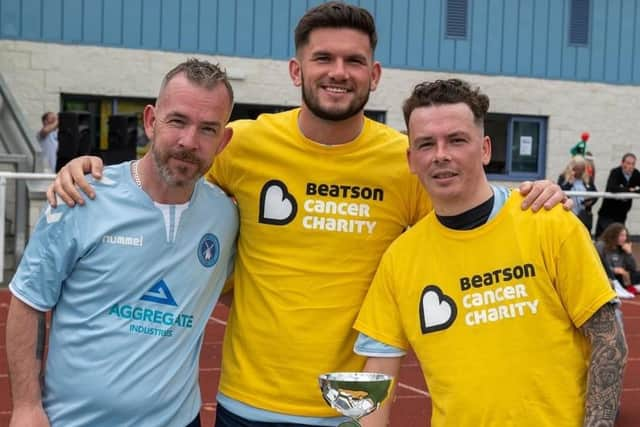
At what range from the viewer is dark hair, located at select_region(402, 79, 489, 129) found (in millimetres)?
3203

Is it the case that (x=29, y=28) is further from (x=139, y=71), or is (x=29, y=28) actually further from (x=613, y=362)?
(x=613, y=362)

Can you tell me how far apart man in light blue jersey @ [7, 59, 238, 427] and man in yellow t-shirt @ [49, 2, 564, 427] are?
376 mm

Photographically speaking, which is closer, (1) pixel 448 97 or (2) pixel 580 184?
(1) pixel 448 97

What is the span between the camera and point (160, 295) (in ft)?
10.6

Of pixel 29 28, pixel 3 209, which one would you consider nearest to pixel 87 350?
pixel 3 209

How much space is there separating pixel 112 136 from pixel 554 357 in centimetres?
1429

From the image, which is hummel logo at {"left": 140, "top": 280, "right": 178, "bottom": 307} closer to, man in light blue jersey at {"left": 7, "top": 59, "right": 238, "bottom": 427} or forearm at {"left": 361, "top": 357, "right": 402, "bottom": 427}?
man in light blue jersey at {"left": 7, "top": 59, "right": 238, "bottom": 427}

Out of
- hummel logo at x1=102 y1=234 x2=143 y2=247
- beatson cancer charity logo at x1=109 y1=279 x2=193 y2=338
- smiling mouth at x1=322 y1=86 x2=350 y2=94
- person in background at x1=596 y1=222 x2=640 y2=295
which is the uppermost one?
smiling mouth at x1=322 y1=86 x2=350 y2=94

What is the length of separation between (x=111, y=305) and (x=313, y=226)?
815 mm

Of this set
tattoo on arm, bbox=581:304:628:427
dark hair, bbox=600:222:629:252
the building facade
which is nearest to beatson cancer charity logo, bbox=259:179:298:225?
tattoo on arm, bbox=581:304:628:427

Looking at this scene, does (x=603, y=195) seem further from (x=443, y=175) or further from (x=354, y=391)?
(x=354, y=391)

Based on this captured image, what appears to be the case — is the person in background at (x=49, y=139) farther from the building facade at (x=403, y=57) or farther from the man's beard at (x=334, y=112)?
the man's beard at (x=334, y=112)

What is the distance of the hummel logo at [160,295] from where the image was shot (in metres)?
3.21

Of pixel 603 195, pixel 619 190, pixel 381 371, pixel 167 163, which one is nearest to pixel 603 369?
pixel 381 371
